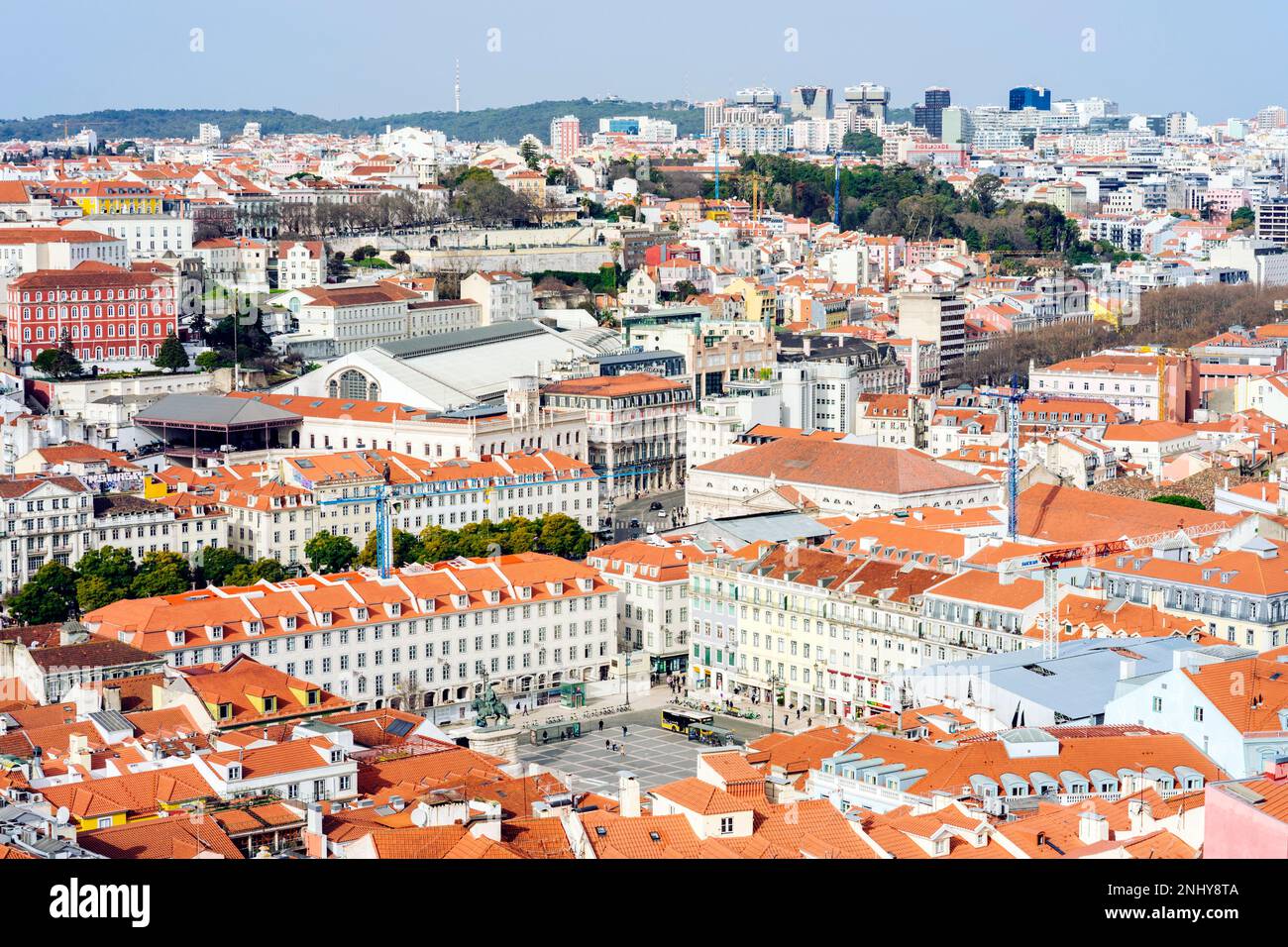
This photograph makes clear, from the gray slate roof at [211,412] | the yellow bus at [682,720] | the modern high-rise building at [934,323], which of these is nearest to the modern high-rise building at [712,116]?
the modern high-rise building at [934,323]

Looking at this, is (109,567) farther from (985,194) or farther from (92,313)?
(985,194)

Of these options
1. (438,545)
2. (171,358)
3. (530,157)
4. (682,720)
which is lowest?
(682,720)

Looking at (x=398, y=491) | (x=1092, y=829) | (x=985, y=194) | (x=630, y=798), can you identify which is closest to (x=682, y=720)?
(x=630, y=798)

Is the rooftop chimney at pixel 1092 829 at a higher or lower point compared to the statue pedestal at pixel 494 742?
higher

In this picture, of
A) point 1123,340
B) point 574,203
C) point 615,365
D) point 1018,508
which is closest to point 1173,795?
point 1018,508

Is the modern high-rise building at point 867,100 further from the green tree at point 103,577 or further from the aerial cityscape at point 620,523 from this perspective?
the green tree at point 103,577

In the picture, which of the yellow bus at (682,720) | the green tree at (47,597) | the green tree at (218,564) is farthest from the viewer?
the green tree at (218,564)
